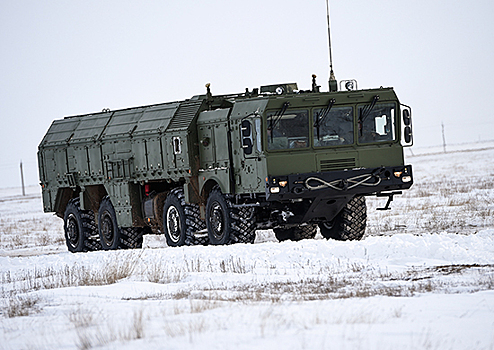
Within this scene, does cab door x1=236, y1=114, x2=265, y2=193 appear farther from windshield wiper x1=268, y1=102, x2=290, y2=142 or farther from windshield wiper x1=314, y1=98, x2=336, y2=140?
windshield wiper x1=314, y1=98, x2=336, y2=140

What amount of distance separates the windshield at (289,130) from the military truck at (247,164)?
2 cm

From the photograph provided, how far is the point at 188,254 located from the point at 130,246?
6.65 meters

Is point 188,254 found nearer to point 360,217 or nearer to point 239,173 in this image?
point 239,173

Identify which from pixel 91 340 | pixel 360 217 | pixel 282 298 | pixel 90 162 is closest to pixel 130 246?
pixel 90 162

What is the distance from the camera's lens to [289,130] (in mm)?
17984

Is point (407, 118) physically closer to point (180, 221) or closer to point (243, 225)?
point (243, 225)

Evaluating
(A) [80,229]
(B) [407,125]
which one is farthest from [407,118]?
(A) [80,229]

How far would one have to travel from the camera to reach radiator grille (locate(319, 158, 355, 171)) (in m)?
18.0

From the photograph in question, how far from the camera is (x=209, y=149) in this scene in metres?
19.7

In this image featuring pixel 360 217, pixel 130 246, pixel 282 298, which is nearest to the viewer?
pixel 282 298

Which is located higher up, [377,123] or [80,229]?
[377,123]

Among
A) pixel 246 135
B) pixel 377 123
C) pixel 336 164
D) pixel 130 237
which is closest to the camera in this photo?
pixel 246 135

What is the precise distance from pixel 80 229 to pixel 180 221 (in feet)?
16.0

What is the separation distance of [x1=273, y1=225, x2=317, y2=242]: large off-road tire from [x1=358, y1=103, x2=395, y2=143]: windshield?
12.4ft
